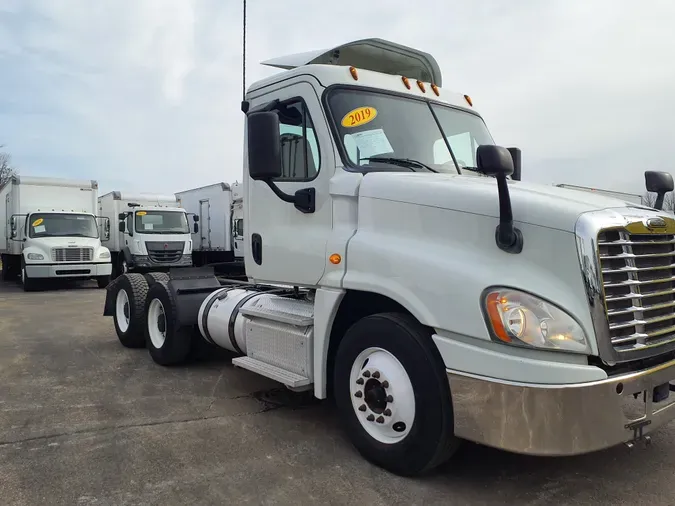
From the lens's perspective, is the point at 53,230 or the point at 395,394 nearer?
the point at 395,394

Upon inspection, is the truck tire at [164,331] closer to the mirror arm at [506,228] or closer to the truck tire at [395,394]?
the truck tire at [395,394]

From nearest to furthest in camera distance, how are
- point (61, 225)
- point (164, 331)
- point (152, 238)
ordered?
point (164, 331)
point (61, 225)
point (152, 238)

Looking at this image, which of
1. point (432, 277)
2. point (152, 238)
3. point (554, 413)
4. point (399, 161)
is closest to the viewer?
point (554, 413)

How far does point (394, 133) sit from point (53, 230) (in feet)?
53.6

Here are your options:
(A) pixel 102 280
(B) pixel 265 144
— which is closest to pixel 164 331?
(B) pixel 265 144

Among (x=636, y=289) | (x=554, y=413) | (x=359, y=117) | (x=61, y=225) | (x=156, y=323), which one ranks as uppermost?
(x=359, y=117)

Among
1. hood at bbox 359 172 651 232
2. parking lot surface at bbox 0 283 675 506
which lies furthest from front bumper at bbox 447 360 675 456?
hood at bbox 359 172 651 232

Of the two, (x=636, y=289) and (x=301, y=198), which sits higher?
(x=301, y=198)

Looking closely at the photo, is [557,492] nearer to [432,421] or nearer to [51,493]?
[432,421]

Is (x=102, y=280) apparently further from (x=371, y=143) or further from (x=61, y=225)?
(x=371, y=143)

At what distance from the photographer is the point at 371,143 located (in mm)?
4145

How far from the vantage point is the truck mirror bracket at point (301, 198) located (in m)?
4.20

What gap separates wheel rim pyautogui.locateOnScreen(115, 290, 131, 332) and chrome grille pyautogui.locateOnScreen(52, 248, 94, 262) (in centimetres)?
1051

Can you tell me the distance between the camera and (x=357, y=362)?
3.74m
